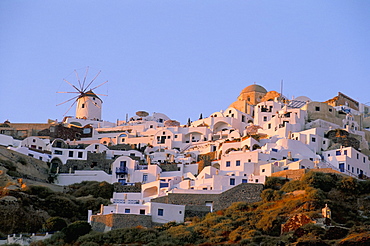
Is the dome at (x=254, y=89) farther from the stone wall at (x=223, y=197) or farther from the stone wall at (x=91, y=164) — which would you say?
the stone wall at (x=223, y=197)

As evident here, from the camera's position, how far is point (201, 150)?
258 feet

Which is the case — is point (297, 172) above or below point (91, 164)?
below

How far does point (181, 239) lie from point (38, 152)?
28892mm

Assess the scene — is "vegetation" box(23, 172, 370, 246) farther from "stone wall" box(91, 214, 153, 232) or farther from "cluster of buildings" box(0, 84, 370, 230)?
"cluster of buildings" box(0, 84, 370, 230)

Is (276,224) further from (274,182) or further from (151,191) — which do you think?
(151,191)

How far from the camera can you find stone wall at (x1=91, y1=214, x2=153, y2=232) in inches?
2077

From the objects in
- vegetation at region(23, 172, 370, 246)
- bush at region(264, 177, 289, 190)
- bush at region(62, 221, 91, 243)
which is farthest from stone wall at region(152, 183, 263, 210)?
bush at region(62, 221, 91, 243)

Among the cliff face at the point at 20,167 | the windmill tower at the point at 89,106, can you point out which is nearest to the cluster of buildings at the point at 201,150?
the cliff face at the point at 20,167

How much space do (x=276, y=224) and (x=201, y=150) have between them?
1158 inches

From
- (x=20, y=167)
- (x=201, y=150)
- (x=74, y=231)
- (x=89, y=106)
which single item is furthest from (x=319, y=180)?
(x=89, y=106)

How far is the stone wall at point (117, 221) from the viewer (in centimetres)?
5275

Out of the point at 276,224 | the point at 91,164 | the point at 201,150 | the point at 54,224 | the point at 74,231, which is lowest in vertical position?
the point at 74,231

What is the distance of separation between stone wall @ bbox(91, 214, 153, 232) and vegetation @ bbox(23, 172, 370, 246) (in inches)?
59.7

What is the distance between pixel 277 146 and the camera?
68.8 metres
